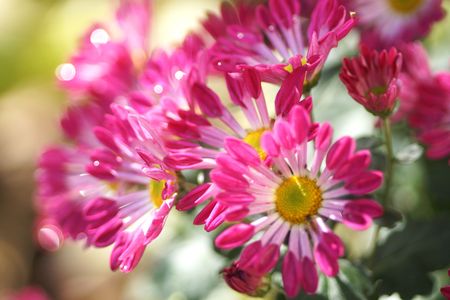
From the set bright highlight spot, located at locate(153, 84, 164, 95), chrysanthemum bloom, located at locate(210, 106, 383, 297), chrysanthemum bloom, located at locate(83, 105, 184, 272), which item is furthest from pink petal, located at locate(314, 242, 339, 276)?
bright highlight spot, located at locate(153, 84, 164, 95)

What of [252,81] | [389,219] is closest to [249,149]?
[252,81]

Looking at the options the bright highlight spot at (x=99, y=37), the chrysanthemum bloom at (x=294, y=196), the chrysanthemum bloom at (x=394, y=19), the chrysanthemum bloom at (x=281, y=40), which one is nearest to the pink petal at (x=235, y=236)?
the chrysanthemum bloom at (x=294, y=196)

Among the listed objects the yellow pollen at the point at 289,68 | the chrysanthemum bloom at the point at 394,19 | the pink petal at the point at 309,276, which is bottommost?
the chrysanthemum bloom at the point at 394,19

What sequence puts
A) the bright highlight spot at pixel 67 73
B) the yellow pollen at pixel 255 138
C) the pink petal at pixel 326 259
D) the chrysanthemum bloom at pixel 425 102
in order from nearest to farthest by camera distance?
the pink petal at pixel 326 259
the yellow pollen at pixel 255 138
the chrysanthemum bloom at pixel 425 102
the bright highlight spot at pixel 67 73

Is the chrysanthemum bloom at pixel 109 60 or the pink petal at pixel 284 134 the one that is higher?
the pink petal at pixel 284 134

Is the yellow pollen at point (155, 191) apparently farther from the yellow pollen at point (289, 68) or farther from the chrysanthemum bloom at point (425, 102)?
the chrysanthemum bloom at point (425, 102)

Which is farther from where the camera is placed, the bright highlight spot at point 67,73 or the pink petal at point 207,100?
the bright highlight spot at point 67,73

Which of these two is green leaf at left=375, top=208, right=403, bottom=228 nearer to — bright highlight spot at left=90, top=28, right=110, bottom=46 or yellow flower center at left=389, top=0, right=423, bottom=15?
yellow flower center at left=389, top=0, right=423, bottom=15
